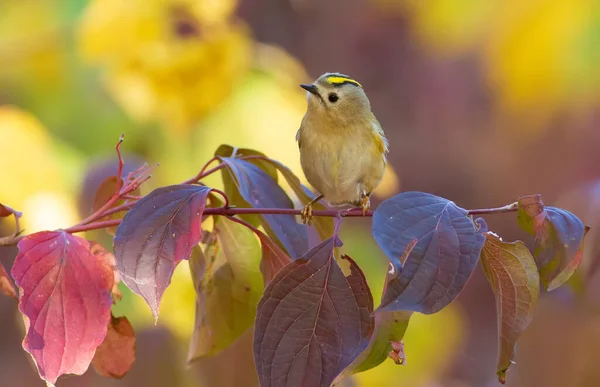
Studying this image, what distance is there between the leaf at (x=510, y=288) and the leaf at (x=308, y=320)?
96 millimetres

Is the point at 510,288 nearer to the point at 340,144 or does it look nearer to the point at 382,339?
the point at 382,339

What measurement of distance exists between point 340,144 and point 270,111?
1.94 feet

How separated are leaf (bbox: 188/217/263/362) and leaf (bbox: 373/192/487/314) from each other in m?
0.25

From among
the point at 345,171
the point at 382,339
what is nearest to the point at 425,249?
the point at 382,339

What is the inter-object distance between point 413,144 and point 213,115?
1.08 m

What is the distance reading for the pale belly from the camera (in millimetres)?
923

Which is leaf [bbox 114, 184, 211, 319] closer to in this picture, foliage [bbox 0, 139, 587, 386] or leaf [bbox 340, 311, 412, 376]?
foliage [bbox 0, 139, 587, 386]

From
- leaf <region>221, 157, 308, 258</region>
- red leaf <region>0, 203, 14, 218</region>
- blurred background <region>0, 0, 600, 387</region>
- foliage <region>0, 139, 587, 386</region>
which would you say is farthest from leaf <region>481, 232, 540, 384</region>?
red leaf <region>0, 203, 14, 218</region>

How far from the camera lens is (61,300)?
54 cm

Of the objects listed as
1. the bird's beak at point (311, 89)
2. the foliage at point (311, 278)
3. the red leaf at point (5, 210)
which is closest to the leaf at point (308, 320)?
the foliage at point (311, 278)

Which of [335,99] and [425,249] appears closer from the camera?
[425,249]

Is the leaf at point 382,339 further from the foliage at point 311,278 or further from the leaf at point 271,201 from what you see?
the leaf at point 271,201

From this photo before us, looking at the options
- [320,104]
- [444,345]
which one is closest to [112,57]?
[320,104]

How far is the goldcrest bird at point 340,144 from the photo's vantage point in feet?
3.05
